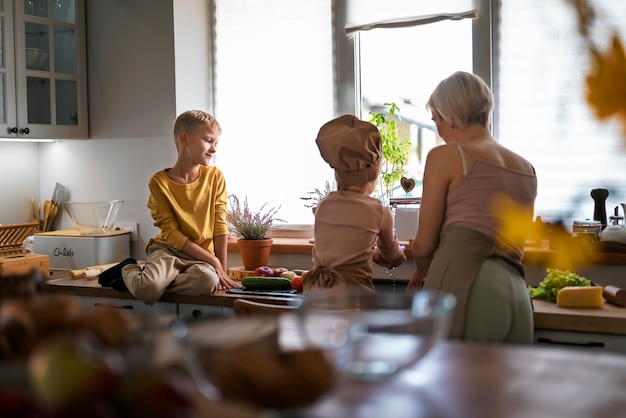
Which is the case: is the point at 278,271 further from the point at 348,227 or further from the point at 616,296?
the point at 616,296

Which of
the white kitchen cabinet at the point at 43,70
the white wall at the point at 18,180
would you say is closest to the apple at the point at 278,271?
the white kitchen cabinet at the point at 43,70

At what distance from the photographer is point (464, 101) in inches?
93.0

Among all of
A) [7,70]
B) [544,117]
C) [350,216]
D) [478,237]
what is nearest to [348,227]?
[350,216]

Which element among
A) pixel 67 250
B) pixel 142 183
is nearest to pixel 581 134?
pixel 142 183

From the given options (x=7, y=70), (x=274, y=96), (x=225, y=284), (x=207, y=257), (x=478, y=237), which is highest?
(x=7, y=70)

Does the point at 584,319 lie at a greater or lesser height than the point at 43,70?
lesser

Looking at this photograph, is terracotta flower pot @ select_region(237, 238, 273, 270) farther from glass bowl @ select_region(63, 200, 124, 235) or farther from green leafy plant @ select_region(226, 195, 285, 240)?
glass bowl @ select_region(63, 200, 124, 235)

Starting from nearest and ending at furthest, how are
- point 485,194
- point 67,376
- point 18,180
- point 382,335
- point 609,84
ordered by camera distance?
1. point 609,84
2. point 67,376
3. point 382,335
4. point 485,194
5. point 18,180

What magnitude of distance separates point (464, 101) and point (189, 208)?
1.42 m

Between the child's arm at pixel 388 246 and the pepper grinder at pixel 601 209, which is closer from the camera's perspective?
the child's arm at pixel 388 246

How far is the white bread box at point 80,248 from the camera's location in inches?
149

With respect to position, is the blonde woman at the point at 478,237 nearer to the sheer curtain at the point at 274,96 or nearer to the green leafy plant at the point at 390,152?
the green leafy plant at the point at 390,152

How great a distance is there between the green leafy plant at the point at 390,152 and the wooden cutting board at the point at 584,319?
1170mm

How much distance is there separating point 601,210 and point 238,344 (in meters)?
2.55
